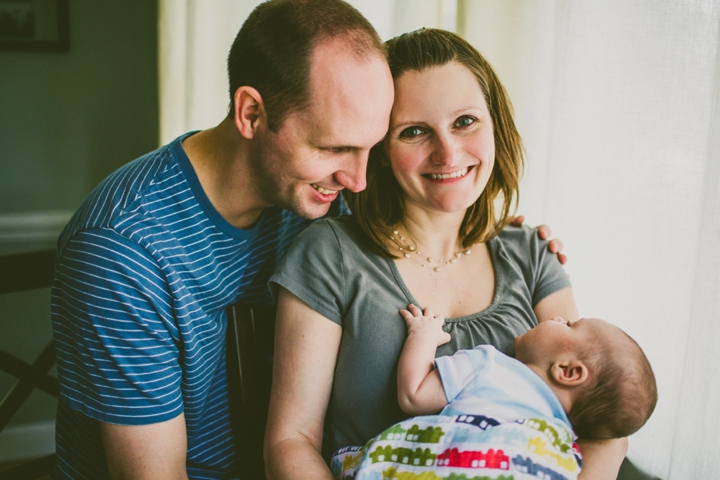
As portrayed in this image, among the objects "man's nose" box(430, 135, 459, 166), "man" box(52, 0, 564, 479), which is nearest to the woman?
"man's nose" box(430, 135, 459, 166)

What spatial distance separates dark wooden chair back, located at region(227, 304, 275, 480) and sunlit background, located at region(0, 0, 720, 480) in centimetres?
83

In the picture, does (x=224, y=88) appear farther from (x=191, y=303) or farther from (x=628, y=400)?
(x=628, y=400)

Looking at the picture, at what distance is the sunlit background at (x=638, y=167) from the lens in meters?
1.10

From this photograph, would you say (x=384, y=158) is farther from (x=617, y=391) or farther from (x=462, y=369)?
(x=617, y=391)

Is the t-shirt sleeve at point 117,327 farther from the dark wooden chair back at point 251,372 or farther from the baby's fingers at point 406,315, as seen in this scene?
the baby's fingers at point 406,315

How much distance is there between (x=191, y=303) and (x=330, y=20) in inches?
27.9

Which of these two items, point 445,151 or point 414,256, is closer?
point 445,151

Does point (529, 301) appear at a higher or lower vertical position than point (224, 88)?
lower

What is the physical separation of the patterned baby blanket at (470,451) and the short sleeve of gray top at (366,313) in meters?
0.16

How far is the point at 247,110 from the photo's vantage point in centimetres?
130

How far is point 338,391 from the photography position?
1267 mm

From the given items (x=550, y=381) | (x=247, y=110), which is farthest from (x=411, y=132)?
(x=550, y=381)

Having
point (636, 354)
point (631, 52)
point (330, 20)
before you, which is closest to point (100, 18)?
point (330, 20)

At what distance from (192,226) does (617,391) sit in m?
0.97
